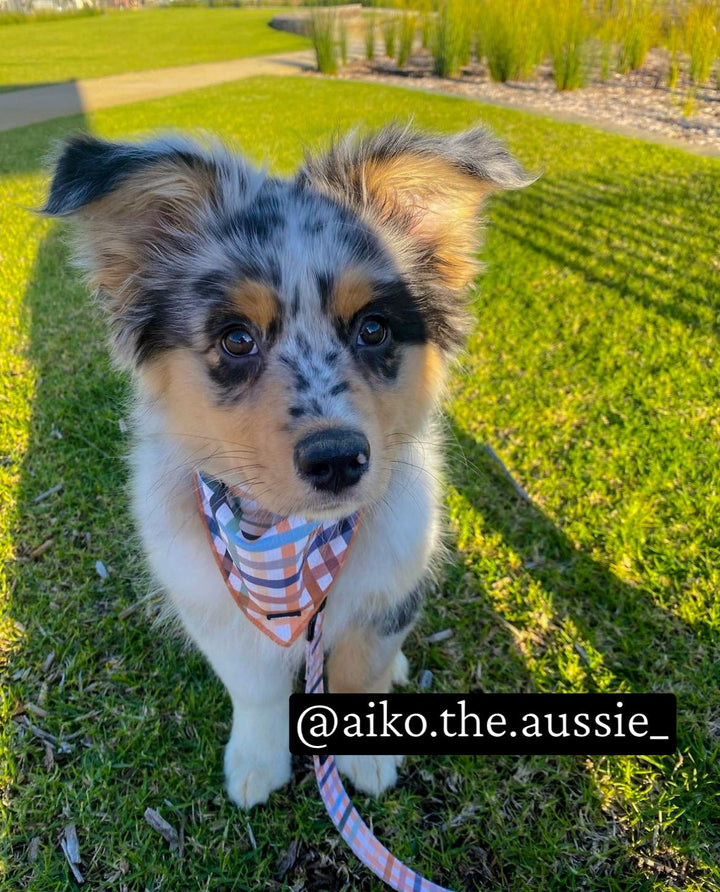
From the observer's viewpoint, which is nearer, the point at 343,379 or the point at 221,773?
the point at 343,379

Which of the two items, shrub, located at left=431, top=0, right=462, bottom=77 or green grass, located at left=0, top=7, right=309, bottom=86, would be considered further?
green grass, located at left=0, top=7, right=309, bottom=86

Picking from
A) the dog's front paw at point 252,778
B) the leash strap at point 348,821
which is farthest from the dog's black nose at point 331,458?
the dog's front paw at point 252,778

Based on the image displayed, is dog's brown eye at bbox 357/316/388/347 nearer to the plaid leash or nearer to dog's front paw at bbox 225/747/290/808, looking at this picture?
the plaid leash

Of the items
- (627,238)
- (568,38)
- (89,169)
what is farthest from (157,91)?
(89,169)

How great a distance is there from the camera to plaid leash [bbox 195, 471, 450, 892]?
188 centimetres

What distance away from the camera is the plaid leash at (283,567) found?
1885 mm

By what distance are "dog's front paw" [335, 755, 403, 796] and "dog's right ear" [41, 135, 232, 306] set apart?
1653mm

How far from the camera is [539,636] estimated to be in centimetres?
271

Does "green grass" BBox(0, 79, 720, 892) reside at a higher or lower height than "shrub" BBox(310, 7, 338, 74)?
lower

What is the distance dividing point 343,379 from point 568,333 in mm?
3552

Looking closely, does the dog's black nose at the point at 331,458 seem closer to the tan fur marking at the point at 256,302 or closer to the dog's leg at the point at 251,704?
the tan fur marking at the point at 256,302

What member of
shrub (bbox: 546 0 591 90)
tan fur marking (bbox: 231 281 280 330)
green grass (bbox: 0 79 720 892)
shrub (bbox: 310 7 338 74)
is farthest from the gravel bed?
tan fur marking (bbox: 231 281 280 330)

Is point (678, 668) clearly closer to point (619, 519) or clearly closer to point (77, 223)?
point (619, 519)

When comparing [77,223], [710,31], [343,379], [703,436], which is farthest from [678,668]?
[710,31]
